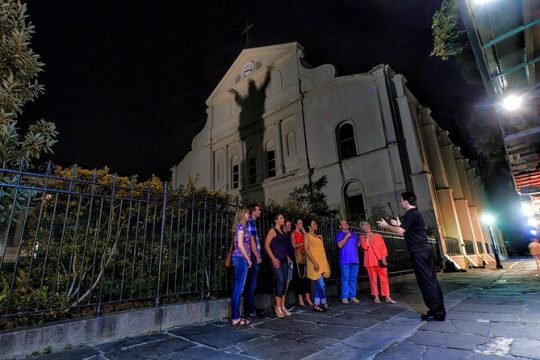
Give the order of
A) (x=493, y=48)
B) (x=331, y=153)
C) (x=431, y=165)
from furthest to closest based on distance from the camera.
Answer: (x=431, y=165)
(x=331, y=153)
(x=493, y=48)

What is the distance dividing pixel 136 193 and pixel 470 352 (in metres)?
5.13

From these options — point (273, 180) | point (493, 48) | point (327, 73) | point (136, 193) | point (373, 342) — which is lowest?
point (373, 342)

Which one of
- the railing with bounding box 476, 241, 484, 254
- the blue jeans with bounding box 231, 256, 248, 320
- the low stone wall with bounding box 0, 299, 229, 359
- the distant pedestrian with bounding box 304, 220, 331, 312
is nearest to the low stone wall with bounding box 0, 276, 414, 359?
the low stone wall with bounding box 0, 299, 229, 359

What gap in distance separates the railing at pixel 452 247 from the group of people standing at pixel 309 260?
11.5 metres

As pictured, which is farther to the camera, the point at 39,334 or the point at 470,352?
the point at 39,334

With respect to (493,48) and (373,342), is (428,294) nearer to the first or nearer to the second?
(373,342)

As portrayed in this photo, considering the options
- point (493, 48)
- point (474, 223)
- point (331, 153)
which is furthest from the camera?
point (474, 223)

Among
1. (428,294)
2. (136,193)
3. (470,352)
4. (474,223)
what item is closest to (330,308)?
(428,294)

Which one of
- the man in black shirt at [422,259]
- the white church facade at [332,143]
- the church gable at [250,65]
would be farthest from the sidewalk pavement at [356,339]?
the church gable at [250,65]

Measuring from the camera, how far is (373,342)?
3195 millimetres

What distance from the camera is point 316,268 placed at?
5.46 meters

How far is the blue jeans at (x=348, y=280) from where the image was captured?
20.7 feet

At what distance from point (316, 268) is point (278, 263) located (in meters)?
0.98

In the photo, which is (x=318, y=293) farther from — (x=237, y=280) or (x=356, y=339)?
(x=356, y=339)
